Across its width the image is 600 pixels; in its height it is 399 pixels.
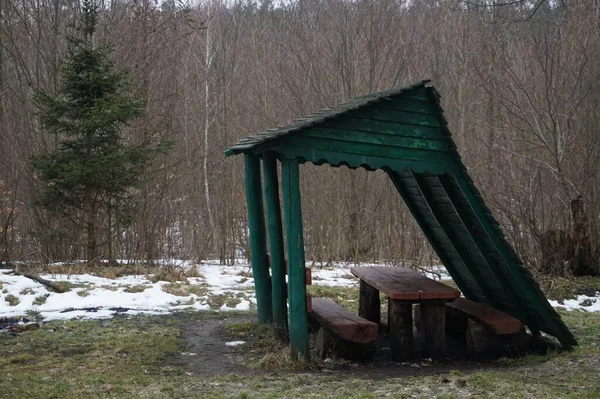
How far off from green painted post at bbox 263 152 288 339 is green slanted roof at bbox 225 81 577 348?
0.48 m

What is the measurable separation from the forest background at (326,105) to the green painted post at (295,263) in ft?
24.8

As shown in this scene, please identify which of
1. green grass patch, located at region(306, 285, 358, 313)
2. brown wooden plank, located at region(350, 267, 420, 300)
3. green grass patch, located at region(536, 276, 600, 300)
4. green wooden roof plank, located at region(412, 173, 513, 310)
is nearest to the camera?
brown wooden plank, located at region(350, 267, 420, 300)

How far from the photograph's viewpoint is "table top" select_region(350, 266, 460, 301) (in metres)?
7.20

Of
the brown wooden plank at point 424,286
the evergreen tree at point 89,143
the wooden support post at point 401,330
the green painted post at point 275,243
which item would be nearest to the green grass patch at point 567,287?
the brown wooden plank at point 424,286

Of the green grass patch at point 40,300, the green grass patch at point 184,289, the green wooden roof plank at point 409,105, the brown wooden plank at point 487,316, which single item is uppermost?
the green wooden roof plank at point 409,105

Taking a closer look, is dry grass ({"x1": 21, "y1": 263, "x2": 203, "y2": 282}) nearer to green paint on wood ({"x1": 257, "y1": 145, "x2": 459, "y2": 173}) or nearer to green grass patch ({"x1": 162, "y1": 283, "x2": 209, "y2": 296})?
green grass patch ({"x1": 162, "y1": 283, "x2": 209, "y2": 296})

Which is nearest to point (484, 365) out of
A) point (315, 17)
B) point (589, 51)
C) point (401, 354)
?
point (401, 354)

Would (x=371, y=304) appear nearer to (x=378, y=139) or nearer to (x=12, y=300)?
(x=378, y=139)

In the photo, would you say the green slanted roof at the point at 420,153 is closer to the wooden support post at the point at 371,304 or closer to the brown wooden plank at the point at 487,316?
the brown wooden plank at the point at 487,316

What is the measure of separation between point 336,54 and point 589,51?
6359 millimetres

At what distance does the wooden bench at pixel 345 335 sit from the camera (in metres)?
6.94

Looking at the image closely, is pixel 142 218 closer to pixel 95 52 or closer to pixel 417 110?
pixel 95 52

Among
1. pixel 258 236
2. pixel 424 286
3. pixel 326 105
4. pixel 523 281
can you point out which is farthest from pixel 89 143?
pixel 523 281

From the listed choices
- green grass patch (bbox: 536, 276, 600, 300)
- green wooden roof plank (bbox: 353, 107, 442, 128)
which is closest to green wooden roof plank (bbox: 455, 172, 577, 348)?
green wooden roof plank (bbox: 353, 107, 442, 128)
